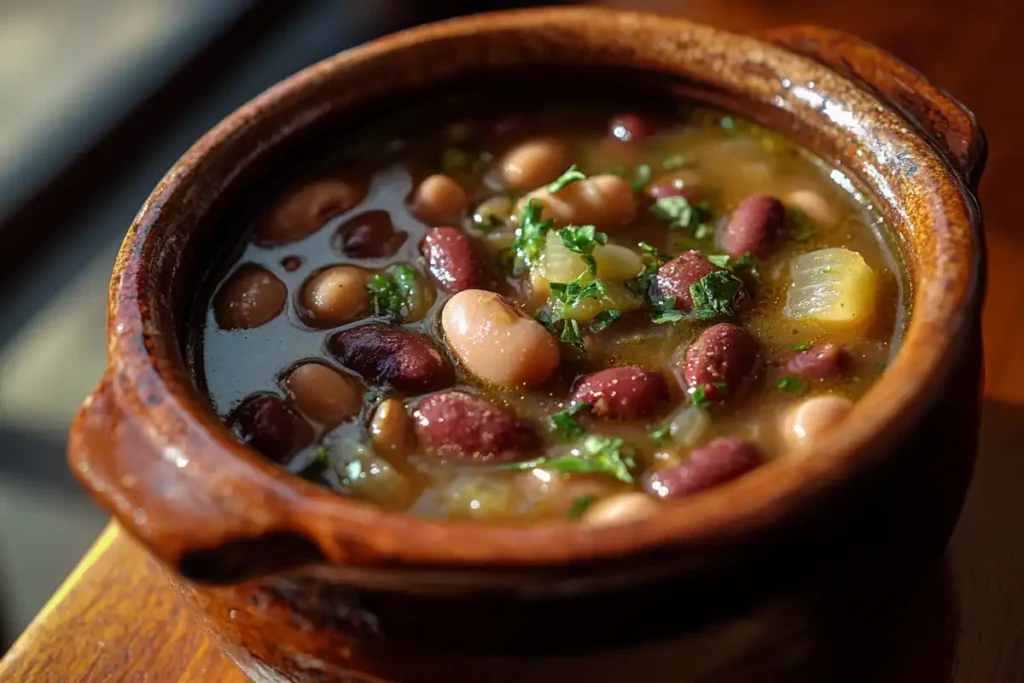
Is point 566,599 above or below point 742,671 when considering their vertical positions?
above

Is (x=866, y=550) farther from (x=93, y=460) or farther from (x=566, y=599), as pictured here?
(x=93, y=460)

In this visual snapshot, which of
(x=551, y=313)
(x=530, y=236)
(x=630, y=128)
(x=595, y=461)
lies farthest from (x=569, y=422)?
(x=630, y=128)

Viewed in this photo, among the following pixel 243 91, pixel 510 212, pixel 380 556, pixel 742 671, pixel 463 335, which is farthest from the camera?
pixel 243 91

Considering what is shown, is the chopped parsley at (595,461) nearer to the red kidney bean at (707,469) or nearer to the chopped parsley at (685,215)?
the red kidney bean at (707,469)

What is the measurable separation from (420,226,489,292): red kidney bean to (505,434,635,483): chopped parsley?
249mm

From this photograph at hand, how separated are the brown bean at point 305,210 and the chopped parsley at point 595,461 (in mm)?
437

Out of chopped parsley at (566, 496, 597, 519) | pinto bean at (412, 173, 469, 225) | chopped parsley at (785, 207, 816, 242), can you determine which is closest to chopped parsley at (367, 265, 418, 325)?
pinto bean at (412, 173, 469, 225)

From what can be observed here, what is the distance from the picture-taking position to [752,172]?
1.28m

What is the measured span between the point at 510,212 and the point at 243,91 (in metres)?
1.41

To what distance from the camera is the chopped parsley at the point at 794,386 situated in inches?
39.6

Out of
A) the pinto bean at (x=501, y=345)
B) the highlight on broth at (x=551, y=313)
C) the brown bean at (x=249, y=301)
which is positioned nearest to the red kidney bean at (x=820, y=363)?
the highlight on broth at (x=551, y=313)

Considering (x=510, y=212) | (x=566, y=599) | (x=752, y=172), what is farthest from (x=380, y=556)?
(x=752, y=172)

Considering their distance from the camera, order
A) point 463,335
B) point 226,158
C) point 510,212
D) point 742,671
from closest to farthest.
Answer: point 742,671 → point 463,335 → point 226,158 → point 510,212

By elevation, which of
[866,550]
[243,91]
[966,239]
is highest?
[966,239]
